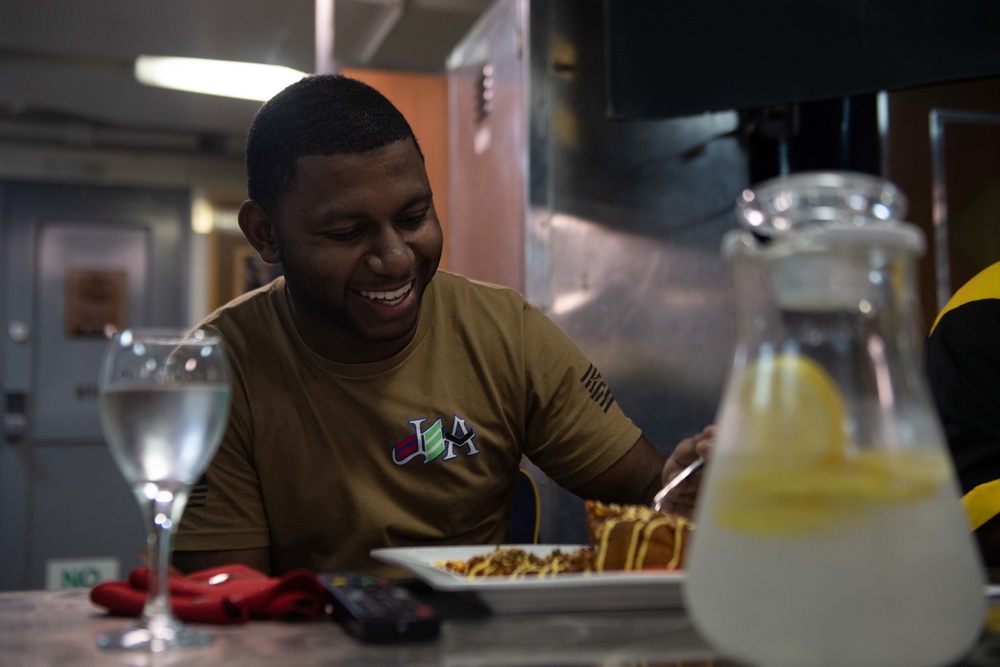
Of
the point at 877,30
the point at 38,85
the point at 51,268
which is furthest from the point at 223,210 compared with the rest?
the point at 877,30

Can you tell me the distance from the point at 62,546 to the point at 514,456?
15.1 feet

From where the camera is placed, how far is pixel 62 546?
17.6 ft

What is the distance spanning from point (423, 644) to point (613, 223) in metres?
2.07

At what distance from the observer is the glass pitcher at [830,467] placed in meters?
0.42

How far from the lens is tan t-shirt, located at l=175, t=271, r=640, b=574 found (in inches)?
53.8

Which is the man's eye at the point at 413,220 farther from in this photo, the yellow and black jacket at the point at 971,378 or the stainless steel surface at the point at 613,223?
the stainless steel surface at the point at 613,223

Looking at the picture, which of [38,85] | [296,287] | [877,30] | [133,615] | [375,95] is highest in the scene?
[38,85]

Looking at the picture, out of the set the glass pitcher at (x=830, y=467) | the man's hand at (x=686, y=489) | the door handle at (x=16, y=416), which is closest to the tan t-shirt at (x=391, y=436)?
the man's hand at (x=686, y=489)

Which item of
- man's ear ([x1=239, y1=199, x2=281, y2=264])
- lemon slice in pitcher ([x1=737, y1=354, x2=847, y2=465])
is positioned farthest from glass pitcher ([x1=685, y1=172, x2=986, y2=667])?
man's ear ([x1=239, y1=199, x2=281, y2=264])

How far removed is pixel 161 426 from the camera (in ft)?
2.01

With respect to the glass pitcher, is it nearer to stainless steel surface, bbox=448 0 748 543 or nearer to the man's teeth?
the man's teeth

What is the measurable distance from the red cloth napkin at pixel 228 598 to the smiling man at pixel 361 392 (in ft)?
1.85

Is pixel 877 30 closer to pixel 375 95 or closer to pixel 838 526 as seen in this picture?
pixel 375 95

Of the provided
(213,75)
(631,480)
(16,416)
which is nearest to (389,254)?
(631,480)
